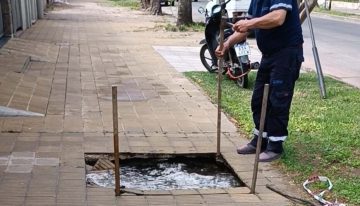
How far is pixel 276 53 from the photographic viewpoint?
16.0ft

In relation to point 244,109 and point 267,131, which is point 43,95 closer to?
point 244,109

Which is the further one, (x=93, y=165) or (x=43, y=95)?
(x=43, y=95)

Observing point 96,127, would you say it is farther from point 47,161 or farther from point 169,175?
point 169,175

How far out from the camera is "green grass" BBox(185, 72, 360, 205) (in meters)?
4.73

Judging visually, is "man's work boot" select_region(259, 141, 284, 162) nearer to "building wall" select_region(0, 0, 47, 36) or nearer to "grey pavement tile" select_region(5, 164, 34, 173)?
"grey pavement tile" select_region(5, 164, 34, 173)

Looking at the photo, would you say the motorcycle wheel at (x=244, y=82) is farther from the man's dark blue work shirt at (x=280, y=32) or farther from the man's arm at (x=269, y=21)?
the man's arm at (x=269, y=21)

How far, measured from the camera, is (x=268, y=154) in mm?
5102

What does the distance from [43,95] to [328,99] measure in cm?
414

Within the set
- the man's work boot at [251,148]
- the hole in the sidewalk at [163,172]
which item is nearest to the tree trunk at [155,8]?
the man's work boot at [251,148]

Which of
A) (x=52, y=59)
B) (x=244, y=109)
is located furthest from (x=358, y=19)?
(x=244, y=109)

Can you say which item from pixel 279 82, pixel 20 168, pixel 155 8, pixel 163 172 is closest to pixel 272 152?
pixel 279 82

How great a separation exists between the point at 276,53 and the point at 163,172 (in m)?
1.51

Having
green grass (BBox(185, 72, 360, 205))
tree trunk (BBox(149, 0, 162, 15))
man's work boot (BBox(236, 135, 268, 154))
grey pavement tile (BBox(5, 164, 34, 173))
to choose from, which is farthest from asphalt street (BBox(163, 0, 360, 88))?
tree trunk (BBox(149, 0, 162, 15))

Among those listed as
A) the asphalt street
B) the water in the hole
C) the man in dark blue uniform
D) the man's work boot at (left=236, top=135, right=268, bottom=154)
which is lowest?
the asphalt street
